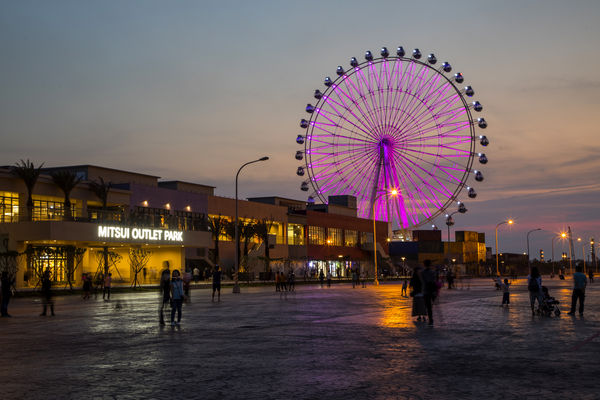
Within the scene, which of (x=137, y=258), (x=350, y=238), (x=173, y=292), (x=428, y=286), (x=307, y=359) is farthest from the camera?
(x=350, y=238)

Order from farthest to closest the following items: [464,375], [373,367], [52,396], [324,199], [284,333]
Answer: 1. [324,199]
2. [284,333]
3. [373,367]
4. [464,375]
5. [52,396]

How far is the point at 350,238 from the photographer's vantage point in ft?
414

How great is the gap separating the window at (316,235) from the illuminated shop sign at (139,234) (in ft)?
153

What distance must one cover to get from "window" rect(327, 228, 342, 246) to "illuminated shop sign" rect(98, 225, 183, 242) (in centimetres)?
5355

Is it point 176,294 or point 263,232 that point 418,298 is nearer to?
point 176,294

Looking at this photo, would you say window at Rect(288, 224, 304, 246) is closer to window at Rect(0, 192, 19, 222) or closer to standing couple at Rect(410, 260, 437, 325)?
window at Rect(0, 192, 19, 222)

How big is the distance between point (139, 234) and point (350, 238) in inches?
2702

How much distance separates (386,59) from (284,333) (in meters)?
48.3

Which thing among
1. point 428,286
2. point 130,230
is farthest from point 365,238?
point 428,286

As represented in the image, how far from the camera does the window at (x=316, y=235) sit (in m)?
113

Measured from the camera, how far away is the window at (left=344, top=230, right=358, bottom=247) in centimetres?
12462

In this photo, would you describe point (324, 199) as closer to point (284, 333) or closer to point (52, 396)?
point (284, 333)

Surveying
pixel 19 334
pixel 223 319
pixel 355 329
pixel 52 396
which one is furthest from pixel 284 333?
pixel 52 396

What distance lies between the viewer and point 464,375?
1048 cm
